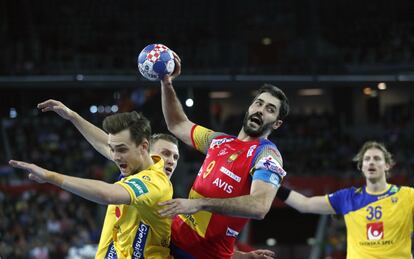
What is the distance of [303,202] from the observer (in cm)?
831

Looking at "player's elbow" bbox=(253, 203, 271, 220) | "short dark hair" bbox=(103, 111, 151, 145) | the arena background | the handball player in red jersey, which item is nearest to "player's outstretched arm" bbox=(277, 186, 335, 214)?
the handball player in red jersey

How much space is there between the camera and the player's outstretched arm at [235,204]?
15.4ft

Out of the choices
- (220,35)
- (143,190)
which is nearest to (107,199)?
(143,190)

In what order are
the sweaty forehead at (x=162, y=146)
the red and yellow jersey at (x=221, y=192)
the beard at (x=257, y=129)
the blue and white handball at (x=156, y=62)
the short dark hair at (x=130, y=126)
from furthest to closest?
1. the sweaty forehead at (x=162, y=146)
2. the blue and white handball at (x=156, y=62)
3. the beard at (x=257, y=129)
4. the red and yellow jersey at (x=221, y=192)
5. the short dark hair at (x=130, y=126)

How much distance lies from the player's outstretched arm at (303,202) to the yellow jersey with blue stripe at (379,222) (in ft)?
0.63

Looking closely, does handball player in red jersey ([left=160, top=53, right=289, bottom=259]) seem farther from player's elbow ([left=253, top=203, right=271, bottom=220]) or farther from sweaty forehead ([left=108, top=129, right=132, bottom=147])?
sweaty forehead ([left=108, top=129, right=132, bottom=147])

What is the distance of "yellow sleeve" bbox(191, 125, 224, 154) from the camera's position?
21.1ft

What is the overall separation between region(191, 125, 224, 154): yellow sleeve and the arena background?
547 inches

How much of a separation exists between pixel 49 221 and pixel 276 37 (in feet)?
40.4

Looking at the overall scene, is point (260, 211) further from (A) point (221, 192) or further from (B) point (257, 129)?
(B) point (257, 129)

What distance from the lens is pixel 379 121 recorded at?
92.2 feet

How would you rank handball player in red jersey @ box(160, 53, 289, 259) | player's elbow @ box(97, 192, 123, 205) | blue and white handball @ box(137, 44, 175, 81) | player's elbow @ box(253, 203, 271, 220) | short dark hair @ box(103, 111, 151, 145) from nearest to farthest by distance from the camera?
player's elbow @ box(97, 192, 123, 205) → short dark hair @ box(103, 111, 151, 145) → player's elbow @ box(253, 203, 271, 220) → handball player in red jersey @ box(160, 53, 289, 259) → blue and white handball @ box(137, 44, 175, 81)

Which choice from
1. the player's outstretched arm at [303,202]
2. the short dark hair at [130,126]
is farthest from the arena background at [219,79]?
the short dark hair at [130,126]

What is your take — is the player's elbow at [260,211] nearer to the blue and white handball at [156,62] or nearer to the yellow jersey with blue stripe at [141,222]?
the yellow jersey with blue stripe at [141,222]
